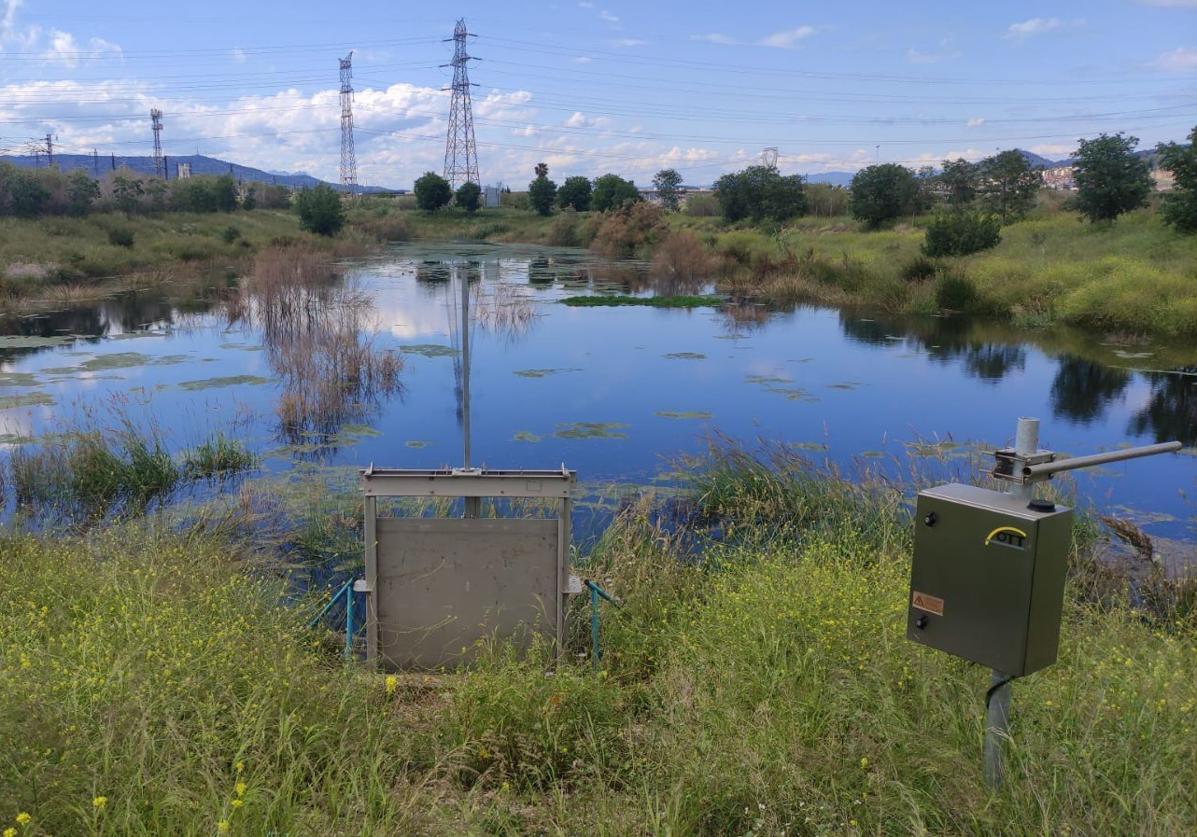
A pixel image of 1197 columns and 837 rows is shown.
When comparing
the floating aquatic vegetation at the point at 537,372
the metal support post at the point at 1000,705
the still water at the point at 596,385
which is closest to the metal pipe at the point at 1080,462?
the metal support post at the point at 1000,705

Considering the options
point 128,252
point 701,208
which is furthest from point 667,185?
point 128,252

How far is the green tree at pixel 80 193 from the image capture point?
3275cm

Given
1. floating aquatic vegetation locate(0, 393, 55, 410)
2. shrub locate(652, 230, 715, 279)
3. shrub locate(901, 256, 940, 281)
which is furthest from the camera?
shrub locate(652, 230, 715, 279)

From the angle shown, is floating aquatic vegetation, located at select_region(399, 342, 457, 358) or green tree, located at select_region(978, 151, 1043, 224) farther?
green tree, located at select_region(978, 151, 1043, 224)

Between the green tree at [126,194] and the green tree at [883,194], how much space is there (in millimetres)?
26753

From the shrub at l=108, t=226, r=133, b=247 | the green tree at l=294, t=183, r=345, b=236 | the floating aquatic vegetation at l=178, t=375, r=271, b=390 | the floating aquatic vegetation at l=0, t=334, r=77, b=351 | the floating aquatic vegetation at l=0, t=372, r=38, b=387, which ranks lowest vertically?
the floating aquatic vegetation at l=178, t=375, r=271, b=390

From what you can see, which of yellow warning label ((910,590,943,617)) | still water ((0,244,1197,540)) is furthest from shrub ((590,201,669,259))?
yellow warning label ((910,590,943,617))

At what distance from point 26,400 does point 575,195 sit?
4067cm

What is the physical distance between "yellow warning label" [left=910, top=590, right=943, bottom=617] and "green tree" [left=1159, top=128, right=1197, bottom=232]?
2252cm

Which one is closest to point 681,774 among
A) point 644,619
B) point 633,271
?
point 644,619

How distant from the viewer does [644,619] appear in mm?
5199

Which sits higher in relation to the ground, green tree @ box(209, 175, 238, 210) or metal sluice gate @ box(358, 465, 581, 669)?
green tree @ box(209, 175, 238, 210)

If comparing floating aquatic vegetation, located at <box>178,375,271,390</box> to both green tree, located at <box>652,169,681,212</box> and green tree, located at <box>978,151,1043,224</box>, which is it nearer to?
green tree, located at <box>978,151,1043,224</box>

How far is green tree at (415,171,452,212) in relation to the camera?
163 ft
